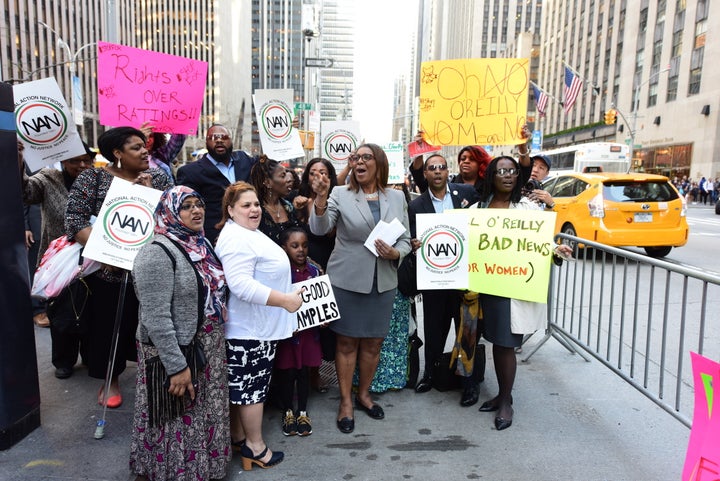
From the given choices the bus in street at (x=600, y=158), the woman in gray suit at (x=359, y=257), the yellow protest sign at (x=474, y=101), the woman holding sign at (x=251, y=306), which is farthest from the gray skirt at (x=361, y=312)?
the bus in street at (x=600, y=158)

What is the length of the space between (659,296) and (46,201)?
7.57m

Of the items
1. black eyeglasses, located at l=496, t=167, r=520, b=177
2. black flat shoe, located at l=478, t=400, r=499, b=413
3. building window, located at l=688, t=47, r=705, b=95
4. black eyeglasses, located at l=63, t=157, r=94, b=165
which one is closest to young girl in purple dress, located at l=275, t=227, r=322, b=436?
black flat shoe, located at l=478, t=400, r=499, b=413

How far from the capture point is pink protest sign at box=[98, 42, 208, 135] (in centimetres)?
448

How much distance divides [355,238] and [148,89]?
103 inches

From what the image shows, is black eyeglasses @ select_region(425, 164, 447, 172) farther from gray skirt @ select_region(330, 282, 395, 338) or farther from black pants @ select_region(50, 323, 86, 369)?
black pants @ select_region(50, 323, 86, 369)

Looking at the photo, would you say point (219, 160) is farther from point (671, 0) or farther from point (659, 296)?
point (671, 0)

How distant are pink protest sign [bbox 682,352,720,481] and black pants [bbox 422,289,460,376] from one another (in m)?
2.02

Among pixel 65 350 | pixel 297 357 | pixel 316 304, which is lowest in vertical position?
pixel 65 350

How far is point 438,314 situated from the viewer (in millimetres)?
4145

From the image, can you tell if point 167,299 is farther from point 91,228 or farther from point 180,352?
point 91,228

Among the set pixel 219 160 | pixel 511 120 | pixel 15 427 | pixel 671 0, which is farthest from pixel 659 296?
pixel 671 0

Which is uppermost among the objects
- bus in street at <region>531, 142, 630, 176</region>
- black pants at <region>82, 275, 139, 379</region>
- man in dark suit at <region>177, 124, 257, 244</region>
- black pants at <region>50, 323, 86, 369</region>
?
bus in street at <region>531, 142, 630, 176</region>

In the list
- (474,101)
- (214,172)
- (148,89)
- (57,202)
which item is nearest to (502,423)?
(474,101)

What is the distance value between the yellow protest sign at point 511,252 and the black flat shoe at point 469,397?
2.88 feet
